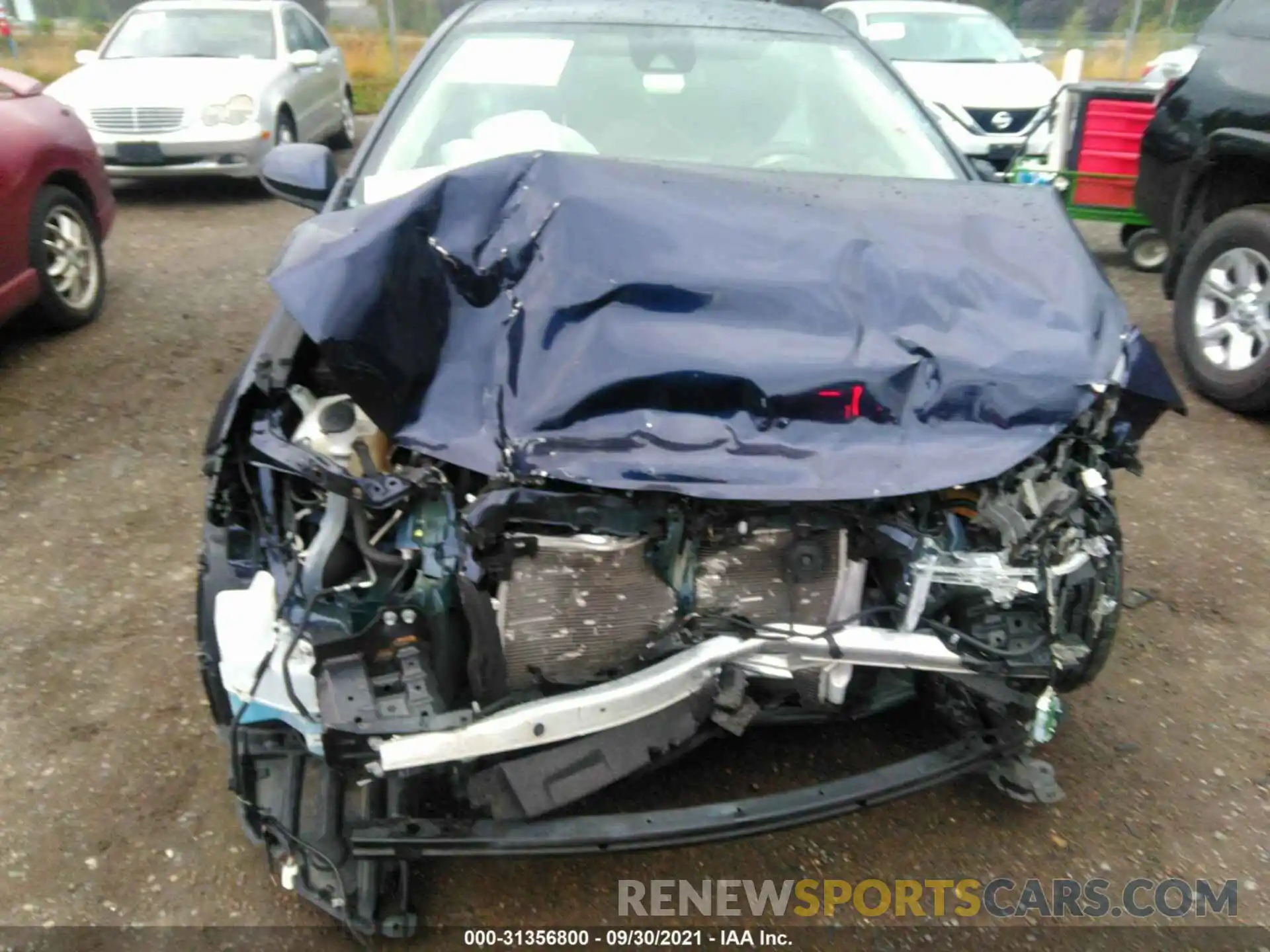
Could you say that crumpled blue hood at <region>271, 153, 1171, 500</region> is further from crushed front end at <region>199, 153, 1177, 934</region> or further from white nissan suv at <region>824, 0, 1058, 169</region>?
white nissan suv at <region>824, 0, 1058, 169</region>

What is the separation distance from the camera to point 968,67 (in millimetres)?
8578

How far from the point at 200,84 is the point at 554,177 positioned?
6.63 m

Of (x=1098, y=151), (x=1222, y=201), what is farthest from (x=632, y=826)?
(x=1098, y=151)

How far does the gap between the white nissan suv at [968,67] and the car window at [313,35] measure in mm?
4724

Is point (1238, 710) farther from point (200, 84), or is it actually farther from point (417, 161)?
point (200, 84)

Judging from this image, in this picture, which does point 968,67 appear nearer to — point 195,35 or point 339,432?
point 195,35

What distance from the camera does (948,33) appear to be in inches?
356

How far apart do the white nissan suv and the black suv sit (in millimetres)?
2463

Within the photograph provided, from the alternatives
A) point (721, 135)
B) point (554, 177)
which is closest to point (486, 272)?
point (554, 177)

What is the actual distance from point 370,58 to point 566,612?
561 inches

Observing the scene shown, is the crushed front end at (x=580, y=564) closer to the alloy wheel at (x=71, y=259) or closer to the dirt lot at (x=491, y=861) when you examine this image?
the dirt lot at (x=491, y=861)

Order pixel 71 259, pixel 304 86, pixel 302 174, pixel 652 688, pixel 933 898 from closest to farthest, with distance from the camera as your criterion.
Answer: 1. pixel 652 688
2. pixel 933 898
3. pixel 302 174
4. pixel 71 259
5. pixel 304 86

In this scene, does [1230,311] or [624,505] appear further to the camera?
[1230,311]

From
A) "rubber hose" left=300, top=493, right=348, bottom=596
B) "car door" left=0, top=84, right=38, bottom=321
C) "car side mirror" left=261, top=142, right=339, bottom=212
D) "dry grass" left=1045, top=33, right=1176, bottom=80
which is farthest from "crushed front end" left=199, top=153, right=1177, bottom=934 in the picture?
"dry grass" left=1045, top=33, right=1176, bottom=80
